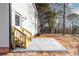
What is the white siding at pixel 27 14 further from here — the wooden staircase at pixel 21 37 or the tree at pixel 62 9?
the tree at pixel 62 9

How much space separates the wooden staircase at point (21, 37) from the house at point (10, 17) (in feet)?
0.16

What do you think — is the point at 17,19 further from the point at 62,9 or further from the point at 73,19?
the point at 73,19

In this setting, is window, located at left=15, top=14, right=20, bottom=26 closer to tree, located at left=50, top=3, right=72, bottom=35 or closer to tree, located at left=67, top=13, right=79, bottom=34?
tree, located at left=50, top=3, right=72, bottom=35

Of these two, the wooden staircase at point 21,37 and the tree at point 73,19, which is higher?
the tree at point 73,19

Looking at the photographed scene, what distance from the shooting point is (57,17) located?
356 centimetres

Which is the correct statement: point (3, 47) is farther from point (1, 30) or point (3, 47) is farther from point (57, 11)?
point (57, 11)

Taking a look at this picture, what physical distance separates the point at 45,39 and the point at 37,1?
0.63 meters

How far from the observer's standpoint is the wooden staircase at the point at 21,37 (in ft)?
11.6

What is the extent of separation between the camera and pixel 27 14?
3.54 meters

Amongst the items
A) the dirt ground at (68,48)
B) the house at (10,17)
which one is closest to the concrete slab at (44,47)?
the dirt ground at (68,48)

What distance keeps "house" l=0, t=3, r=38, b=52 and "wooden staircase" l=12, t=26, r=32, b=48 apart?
5 centimetres

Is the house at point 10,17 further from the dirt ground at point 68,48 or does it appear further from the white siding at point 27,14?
the dirt ground at point 68,48

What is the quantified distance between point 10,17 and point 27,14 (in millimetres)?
275

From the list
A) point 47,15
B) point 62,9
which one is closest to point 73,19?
point 62,9
